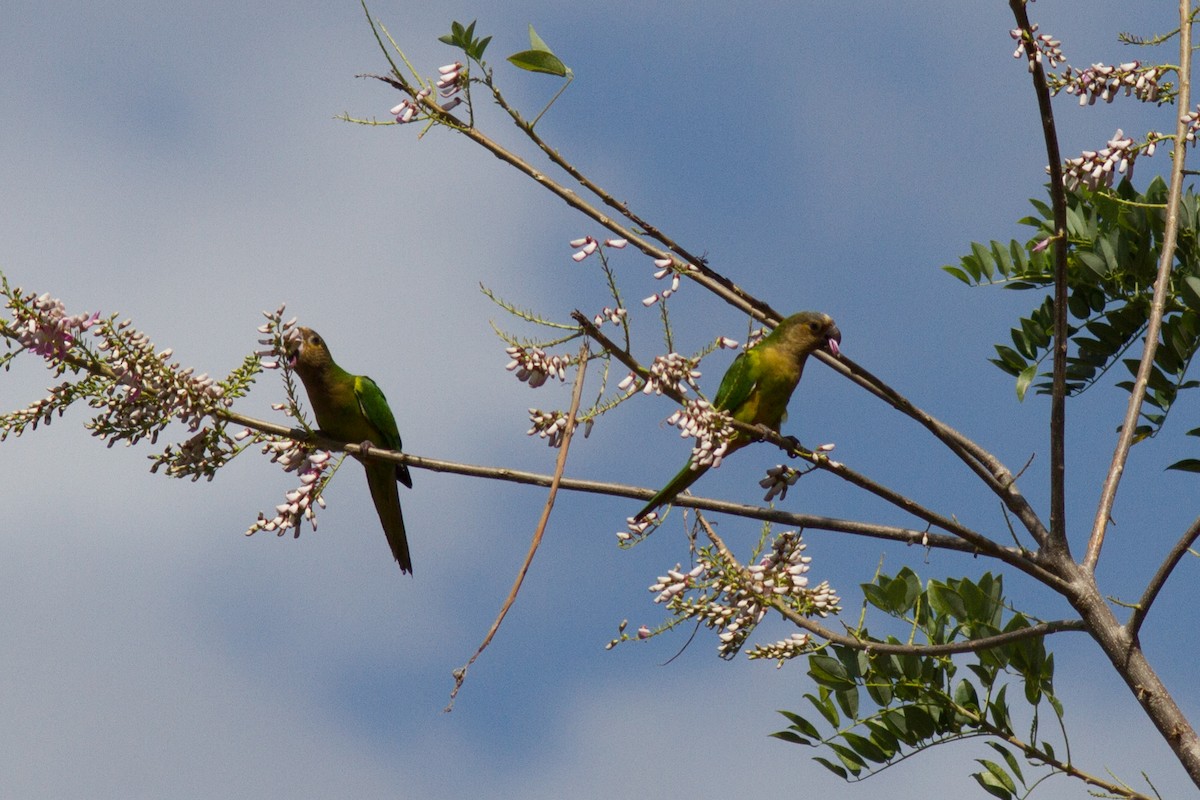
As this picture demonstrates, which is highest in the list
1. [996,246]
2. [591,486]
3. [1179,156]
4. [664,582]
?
[996,246]

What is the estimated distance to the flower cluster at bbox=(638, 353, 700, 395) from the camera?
383 centimetres

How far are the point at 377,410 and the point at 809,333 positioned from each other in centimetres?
254

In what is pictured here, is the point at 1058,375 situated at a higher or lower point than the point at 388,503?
lower

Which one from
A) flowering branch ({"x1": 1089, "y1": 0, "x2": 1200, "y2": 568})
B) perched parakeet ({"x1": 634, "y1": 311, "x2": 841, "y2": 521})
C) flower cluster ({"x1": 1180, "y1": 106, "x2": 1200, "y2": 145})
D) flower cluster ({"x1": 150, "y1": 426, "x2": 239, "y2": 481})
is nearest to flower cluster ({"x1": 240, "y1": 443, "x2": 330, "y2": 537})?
flower cluster ({"x1": 150, "y1": 426, "x2": 239, "y2": 481})

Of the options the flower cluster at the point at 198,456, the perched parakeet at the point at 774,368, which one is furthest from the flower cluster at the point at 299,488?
the perched parakeet at the point at 774,368

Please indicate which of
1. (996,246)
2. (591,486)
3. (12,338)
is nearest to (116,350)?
(12,338)

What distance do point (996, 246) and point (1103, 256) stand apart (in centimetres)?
47

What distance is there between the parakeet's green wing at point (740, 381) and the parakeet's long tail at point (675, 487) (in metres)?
0.85

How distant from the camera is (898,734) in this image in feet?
16.2

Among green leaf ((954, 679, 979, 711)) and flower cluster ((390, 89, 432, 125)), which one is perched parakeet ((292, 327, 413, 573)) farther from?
green leaf ((954, 679, 979, 711))

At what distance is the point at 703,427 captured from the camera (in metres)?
3.89

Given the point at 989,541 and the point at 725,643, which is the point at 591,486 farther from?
the point at 989,541

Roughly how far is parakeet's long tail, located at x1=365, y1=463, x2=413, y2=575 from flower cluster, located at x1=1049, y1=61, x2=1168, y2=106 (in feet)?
12.8

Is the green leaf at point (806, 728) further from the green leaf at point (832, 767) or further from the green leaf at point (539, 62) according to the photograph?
the green leaf at point (539, 62)
